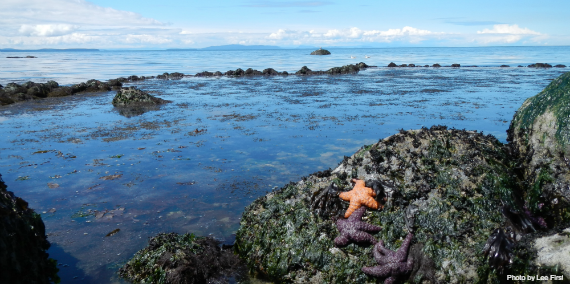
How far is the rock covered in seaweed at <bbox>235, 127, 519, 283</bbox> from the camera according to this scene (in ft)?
17.4

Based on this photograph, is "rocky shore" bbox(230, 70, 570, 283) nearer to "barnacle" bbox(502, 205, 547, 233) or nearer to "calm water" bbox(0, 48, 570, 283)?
"barnacle" bbox(502, 205, 547, 233)

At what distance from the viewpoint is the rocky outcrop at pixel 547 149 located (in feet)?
19.6

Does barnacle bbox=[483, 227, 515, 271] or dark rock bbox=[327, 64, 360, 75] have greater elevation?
dark rock bbox=[327, 64, 360, 75]

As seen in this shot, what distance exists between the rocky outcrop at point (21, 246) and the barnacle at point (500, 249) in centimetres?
615

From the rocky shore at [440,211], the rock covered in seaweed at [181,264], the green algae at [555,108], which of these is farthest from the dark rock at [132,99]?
the green algae at [555,108]

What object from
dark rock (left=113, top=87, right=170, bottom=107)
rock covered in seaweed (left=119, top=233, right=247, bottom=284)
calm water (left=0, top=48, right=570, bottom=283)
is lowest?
rock covered in seaweed (left=119, top=233, right=247, bottom=284)

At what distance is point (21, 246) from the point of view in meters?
5.23

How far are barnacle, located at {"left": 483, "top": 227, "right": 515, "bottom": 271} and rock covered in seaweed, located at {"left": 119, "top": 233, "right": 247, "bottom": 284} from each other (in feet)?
12.2

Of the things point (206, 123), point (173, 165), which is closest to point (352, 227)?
point (173, 165)

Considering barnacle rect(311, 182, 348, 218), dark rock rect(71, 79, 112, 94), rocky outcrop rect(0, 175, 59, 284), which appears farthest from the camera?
dark rock rect(71, 79, 112, 94)

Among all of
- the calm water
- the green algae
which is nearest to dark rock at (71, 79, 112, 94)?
the calm water

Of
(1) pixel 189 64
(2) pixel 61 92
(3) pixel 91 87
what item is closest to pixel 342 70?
(3) pixel 91 87

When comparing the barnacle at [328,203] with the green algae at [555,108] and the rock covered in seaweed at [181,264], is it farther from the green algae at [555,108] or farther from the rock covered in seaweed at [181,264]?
the green algae at [555,108]

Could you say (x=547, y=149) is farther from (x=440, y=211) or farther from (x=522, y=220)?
(x=440, y=211)
